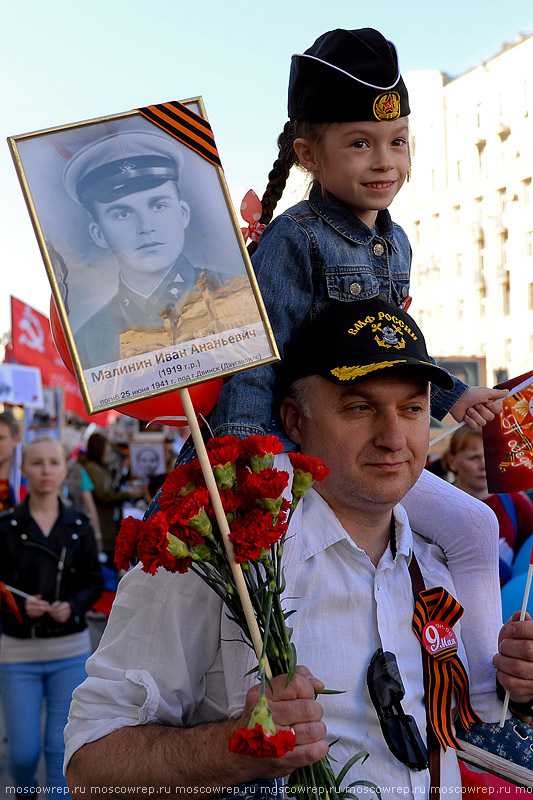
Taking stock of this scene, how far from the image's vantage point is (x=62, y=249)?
181cm

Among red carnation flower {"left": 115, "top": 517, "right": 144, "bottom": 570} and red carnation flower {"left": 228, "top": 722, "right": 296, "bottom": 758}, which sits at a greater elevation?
red carnation flower {"left": 115, "top": 517, "right": 144, "bottom": 570}

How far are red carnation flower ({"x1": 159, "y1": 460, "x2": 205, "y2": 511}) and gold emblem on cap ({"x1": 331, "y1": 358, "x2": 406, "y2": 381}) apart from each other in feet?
1.69

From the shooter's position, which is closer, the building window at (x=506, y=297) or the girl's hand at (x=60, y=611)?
the girl's hand at (x=60, y=611)

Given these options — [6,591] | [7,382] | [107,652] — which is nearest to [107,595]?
[6,591]

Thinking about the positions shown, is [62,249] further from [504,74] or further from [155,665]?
[504,74]

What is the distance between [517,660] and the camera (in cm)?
233

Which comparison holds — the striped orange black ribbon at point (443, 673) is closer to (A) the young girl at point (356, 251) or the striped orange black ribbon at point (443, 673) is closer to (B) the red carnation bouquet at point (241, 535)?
(A) the young girl at point (356, 251)

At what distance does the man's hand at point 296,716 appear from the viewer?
5.66ft

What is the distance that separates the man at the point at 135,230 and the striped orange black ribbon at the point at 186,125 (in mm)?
24

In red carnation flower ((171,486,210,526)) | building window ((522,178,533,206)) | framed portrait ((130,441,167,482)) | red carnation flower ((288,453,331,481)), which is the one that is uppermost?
building window ((522,178,533,206))

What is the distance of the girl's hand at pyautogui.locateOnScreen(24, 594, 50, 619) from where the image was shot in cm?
545

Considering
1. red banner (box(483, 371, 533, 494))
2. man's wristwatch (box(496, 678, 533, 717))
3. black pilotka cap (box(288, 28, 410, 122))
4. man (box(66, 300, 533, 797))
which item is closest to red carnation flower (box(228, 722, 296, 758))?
man (box(66, 300, 533, 797))

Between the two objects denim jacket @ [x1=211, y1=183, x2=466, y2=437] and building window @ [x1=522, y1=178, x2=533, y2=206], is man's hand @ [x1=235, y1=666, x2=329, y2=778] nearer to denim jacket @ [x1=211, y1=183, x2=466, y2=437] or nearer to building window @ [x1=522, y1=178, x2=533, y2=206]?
denim jacket @ [x1=211, y1=183, x2=466, y2=437]

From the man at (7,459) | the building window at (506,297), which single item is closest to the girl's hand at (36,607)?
the man at (7,459)
